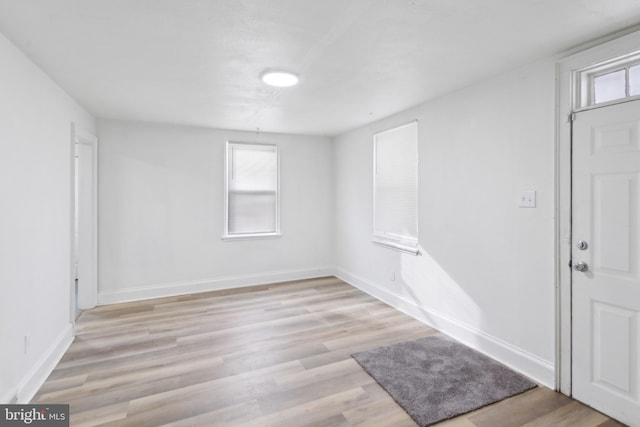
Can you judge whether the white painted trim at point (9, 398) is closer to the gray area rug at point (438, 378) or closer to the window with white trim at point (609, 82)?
the gray area rug at point (438, 378)

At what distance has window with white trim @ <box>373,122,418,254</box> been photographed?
383 centimetres

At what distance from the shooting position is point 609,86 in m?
2.13

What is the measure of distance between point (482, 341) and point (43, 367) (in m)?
3.67

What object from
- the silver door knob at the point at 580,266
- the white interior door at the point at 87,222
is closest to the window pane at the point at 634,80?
the silver door knob at the point at 580,266

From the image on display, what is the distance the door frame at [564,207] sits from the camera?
224 centimetres

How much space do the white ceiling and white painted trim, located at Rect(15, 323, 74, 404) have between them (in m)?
2.29

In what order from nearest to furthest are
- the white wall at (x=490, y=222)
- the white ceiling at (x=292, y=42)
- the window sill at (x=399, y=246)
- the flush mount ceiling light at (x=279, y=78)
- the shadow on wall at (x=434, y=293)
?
the white ceiling at (x=292, y=42)
the white wall at (x=490, y=222)
the flush mount ceiling light at (x=279, y=78)
the shadow on wall at (x=434, y=293)
the window sill at (x=399, y=246)

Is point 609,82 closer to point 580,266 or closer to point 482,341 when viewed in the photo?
point 580,266

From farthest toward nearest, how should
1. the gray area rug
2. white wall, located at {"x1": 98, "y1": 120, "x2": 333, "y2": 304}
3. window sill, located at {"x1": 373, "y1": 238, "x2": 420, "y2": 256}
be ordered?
white wall, located at {"x1": 98, "y1": 120, "x2": 333, "y2": 304}
window sill, located at {"x1": 373, "y1": 238, "x2": 420, "y2": 256}
the gray area rug

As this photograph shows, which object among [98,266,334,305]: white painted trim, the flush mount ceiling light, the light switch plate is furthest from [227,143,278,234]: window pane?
the light switch plate

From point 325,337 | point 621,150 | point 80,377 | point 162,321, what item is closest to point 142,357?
point 80,377

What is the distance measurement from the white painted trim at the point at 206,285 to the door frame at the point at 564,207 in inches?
145

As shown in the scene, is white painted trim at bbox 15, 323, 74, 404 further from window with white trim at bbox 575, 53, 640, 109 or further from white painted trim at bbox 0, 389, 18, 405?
window with white trim at bbox 575, 53, 640, 109

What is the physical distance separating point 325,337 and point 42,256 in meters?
2.55
